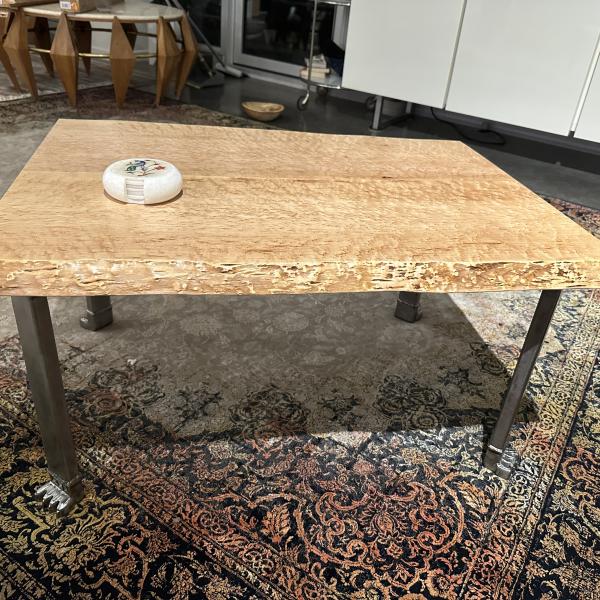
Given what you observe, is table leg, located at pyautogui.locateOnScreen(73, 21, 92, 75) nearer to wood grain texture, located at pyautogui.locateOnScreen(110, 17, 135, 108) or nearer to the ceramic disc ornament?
wood grain texture, located at pyautogui.locateOnScreen(110, 17, 135, 108)

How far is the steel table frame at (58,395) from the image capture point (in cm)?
86

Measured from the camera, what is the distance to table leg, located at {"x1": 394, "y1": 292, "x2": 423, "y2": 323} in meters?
1.57

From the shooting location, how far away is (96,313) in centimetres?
144

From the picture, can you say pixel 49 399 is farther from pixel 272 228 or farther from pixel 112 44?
pixel 112 44

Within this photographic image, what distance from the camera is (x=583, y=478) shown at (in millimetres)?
1129

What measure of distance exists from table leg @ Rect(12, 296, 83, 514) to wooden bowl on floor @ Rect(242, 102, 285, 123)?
96.0 inches

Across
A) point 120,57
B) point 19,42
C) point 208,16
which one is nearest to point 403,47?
point 120,57

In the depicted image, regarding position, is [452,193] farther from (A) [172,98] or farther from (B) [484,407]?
(A) [172,98]

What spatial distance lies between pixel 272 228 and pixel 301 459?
1.55 feet

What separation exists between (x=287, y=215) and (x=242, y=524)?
0.52 m

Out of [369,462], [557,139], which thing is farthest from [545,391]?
[557,139]

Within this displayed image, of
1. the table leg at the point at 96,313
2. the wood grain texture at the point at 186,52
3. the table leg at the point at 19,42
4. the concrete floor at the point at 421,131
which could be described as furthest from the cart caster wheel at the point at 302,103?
the table leg at the point at 96,313

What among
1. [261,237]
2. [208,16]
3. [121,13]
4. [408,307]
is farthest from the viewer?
[208,16]

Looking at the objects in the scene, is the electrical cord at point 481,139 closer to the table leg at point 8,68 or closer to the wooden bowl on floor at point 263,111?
the wooden bowl on floor at point 263,111
